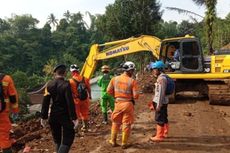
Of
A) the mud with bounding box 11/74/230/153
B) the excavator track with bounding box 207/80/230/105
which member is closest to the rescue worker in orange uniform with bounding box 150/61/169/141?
the mud with bounding box 11/74/230/153

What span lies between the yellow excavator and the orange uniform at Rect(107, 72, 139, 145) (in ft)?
22.4

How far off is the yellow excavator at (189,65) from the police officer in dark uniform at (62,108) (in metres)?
8.11

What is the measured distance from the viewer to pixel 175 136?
10211 millimetres

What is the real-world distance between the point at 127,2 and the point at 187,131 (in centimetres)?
2896

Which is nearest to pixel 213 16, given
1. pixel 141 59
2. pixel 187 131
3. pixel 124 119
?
pixel 141 59

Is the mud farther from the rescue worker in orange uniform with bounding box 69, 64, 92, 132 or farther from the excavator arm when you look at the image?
the excavator arm

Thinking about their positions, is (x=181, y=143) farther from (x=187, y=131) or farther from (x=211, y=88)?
(x=211, y=88)

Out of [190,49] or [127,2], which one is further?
[127,2]

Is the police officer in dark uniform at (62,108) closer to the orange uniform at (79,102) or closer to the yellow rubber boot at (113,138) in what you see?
the yellow rubber boot at (113,138)

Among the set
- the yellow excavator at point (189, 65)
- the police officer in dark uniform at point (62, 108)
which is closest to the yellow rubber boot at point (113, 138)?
the police officer in dark uniform at point (62, 108)

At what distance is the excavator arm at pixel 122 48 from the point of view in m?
16.4

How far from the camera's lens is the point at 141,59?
1512 inches

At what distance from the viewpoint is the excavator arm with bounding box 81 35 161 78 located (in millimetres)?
16422

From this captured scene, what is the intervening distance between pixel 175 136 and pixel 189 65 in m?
6.16
